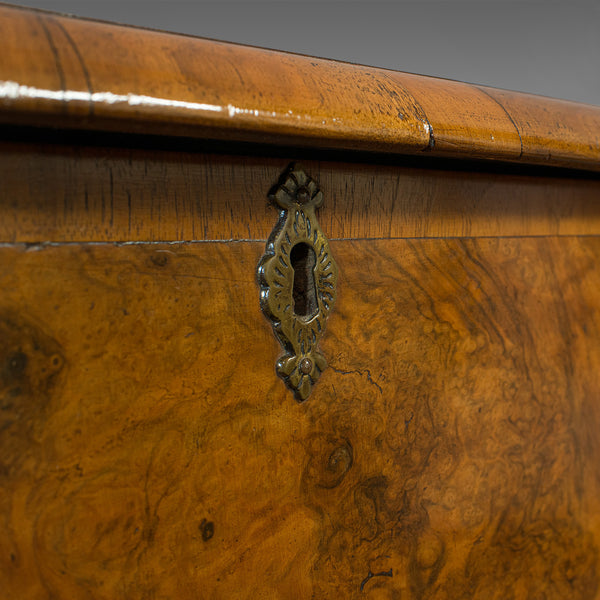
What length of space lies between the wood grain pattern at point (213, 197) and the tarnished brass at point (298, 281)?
0.01 metres

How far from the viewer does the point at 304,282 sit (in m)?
0.44

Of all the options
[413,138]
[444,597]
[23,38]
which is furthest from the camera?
[444,597]

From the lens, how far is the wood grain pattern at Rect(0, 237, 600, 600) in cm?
35

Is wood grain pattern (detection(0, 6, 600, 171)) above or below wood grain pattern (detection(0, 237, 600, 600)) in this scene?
above

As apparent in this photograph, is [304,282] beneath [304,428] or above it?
above

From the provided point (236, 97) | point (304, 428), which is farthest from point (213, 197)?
point (304, 428)

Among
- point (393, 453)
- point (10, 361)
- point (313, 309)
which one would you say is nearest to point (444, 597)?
point (393, 453)

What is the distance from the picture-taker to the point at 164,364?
14.9 inches

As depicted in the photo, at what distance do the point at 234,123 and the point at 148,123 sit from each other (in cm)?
5

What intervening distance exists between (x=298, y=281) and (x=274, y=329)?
0.04 metres

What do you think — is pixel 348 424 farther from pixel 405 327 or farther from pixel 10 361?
pixel 10 361

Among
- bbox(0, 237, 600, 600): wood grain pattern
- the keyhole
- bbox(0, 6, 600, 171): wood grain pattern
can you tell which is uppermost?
bbox(0, 6, 600, 171): wood grain pattern

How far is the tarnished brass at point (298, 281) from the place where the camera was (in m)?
0.42

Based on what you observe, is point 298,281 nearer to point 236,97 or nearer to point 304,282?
point 304,282
